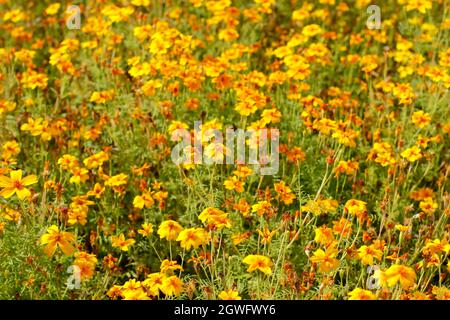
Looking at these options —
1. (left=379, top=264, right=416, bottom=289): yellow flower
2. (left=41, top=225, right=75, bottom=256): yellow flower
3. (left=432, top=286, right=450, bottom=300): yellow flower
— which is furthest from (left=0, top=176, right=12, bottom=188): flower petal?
(left=432, top=286, right=450, bottom=300): yellow flower

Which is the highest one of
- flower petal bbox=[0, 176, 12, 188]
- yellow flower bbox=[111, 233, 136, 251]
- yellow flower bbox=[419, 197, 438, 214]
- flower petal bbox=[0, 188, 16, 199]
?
flower petal bbox=[0, 176, 12, 188]

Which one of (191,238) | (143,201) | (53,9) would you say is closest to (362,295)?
(191,238)

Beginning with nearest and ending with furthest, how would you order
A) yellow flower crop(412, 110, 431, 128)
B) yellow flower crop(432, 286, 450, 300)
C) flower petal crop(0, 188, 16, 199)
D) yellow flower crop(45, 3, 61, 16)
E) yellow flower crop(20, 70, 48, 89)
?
yellow flower crop(432, 286, 450, 300) < flower petal crop(0, 188, 16, 199) < yellow flower crop(412, 110, 431, 128) < yellow flower crop(20, 70, 48, 89) < yellow flower crop(45, 3, 61, 16)

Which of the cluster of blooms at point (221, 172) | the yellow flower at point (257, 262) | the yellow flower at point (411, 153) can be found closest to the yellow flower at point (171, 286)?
the cluster of blooms at point (221, 172)

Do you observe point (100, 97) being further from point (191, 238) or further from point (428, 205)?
point (428, 205)

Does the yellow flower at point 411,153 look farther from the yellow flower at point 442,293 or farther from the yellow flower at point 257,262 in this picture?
the yellow flower at point 257,262

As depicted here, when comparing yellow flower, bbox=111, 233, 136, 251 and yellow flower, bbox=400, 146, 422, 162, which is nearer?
yellow flower, bbox=111, 233, 136, 251

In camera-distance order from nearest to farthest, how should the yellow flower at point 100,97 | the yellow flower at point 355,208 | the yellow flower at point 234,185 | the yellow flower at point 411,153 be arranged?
the yellow flower at point 355,208 < the yellow flower at point 234,185 < the yellow flower at point 411,153 < the yellow flower at point 100,97

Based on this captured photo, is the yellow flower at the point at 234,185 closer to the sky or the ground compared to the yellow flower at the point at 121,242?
closer to the sky

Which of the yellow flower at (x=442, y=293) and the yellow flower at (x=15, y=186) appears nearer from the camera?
the yellow flower at (x=442, y=293)

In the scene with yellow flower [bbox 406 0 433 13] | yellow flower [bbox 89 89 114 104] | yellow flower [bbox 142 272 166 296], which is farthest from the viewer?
yellow flower [bbox 406 0 433 13]

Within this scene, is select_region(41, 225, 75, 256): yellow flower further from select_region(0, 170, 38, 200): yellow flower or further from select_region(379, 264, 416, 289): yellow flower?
select_region(379, 264, 416, 289): yellow flower

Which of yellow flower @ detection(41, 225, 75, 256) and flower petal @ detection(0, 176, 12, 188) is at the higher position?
flower petal @ detection(0, 176, 12, 188)

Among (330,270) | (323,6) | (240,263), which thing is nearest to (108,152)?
(240,263)
